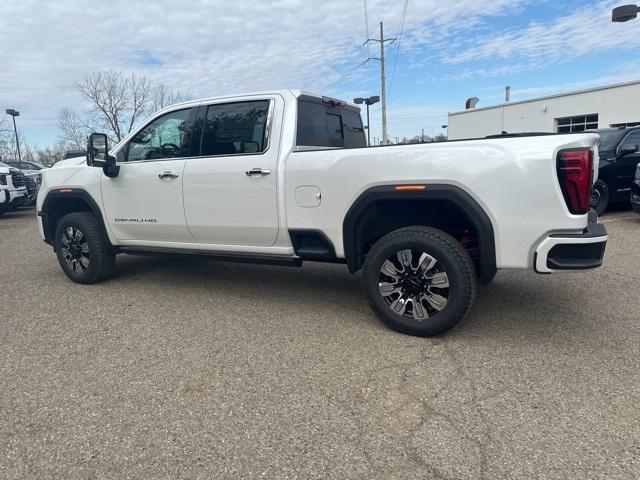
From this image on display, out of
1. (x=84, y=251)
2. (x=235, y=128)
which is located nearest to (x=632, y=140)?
(x=235, y=128)

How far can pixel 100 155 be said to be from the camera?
4.70 meters

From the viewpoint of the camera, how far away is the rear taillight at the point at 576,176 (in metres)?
2.93

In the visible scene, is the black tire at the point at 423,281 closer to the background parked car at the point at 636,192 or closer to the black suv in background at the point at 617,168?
the background parked car at the point at 636,192

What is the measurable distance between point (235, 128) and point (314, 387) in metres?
2.55

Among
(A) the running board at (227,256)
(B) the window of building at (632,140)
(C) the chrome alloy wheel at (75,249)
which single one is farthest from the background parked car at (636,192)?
(C) the chrome alloy wheel at (75,249)

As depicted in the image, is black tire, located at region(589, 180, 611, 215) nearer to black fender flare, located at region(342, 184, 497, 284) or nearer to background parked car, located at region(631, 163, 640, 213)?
background parked car, located at region(631, 163, 640, 213)

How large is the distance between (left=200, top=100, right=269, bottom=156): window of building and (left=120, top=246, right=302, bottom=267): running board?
0.96 metres

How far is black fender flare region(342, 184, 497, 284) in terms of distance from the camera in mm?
3193

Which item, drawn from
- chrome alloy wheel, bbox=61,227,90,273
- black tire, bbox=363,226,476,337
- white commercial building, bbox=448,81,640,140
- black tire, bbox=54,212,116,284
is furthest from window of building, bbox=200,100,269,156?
white commercial building, bbox=448,81,640,140

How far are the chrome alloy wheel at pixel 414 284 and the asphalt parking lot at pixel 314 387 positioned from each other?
259 millimetres

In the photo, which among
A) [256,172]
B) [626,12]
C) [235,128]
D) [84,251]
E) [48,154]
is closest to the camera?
[256,172]

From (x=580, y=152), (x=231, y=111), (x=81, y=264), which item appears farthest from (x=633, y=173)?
(x=81, y=264)

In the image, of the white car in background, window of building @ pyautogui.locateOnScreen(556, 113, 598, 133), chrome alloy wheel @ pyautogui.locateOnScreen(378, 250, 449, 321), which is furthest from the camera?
window of building @ pyautogui.locateOnScreen(556, 113, 598, 133)

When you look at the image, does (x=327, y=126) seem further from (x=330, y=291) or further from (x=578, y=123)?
(x=578, y=123)
